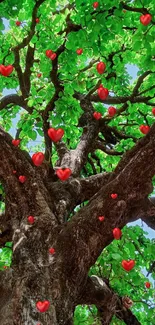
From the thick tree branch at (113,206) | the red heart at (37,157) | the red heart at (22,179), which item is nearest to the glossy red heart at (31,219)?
the thick tree branch at (113,206)

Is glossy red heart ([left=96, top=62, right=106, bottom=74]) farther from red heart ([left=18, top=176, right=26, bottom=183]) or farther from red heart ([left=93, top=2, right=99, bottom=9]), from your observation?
red heart ([left=18, top=176, right=26, bottom=183])

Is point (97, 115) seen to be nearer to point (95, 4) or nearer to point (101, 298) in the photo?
point (95, 4)

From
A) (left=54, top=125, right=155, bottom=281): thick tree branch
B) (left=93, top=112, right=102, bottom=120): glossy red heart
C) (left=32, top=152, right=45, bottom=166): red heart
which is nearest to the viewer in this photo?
(left=54, top=125, right=155, bottom=281): thick tree branch

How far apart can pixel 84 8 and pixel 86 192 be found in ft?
9.80

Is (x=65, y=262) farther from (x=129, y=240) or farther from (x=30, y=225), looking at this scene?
(x=129, y=240)

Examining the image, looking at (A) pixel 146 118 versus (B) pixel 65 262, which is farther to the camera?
(A) pixel 146 118

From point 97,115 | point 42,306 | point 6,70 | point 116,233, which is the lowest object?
point 42,306

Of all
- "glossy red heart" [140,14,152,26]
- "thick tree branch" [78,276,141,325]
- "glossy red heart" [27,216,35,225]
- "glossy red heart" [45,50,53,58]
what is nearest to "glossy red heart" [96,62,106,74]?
"glossy red heart" [45,50,53,58]

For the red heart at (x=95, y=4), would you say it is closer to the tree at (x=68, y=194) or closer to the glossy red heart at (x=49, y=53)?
the tree at (x=68, y=194)

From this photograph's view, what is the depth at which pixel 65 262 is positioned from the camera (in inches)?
166

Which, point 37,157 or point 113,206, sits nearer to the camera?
point 113,206

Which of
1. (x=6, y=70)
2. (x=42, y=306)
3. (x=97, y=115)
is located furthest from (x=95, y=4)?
(x=42, y=306)

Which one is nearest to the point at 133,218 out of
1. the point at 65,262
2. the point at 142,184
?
the point at 142,184

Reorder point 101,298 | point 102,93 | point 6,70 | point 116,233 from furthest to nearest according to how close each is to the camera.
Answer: point 102,93 < point 6,70 < point 101,298 < point 116,233
